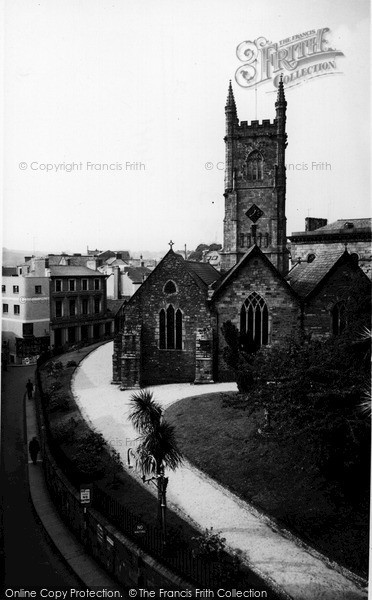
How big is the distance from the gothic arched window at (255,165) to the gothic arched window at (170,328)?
1066 centimetres

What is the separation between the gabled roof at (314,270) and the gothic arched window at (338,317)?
109 centimetres

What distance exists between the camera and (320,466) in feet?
31.1

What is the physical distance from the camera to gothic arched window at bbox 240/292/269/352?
49.9 feet

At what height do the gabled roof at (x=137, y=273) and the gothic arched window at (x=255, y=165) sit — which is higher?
the gothic arched window at (x=255, y=165)

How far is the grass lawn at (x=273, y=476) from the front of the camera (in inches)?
367

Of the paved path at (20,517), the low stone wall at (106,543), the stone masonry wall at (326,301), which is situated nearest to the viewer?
the low stone wall at (106,543)

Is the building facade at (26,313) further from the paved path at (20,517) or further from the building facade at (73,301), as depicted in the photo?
the paved path at (20,517)

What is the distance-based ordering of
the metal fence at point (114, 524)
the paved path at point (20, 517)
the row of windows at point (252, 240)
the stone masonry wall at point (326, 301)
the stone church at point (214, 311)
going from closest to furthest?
the metal fence at point (114, 524) → the paved path at point (20, 517) → the stone masonry wall at point (326, 301) → the stone church at point (214, 311) → the row of windows at point (252, 240)

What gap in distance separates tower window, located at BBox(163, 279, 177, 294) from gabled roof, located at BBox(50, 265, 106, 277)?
2.73m

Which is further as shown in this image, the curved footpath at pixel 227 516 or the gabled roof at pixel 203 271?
the gabled roof at pixel 203 271

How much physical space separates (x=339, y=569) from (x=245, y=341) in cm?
774

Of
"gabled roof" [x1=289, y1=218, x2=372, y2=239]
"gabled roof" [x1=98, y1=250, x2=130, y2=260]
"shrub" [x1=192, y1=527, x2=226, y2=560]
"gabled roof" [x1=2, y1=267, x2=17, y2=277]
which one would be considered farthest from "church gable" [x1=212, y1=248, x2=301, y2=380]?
"gabled roof" [x1=2, y1=267, x2=17, y2=277]

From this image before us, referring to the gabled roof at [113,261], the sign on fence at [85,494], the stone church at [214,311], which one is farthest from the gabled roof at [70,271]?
the sign on fence at [85,494]

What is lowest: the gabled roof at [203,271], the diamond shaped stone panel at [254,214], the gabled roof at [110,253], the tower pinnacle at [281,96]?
the gabled roof at [203,271]
